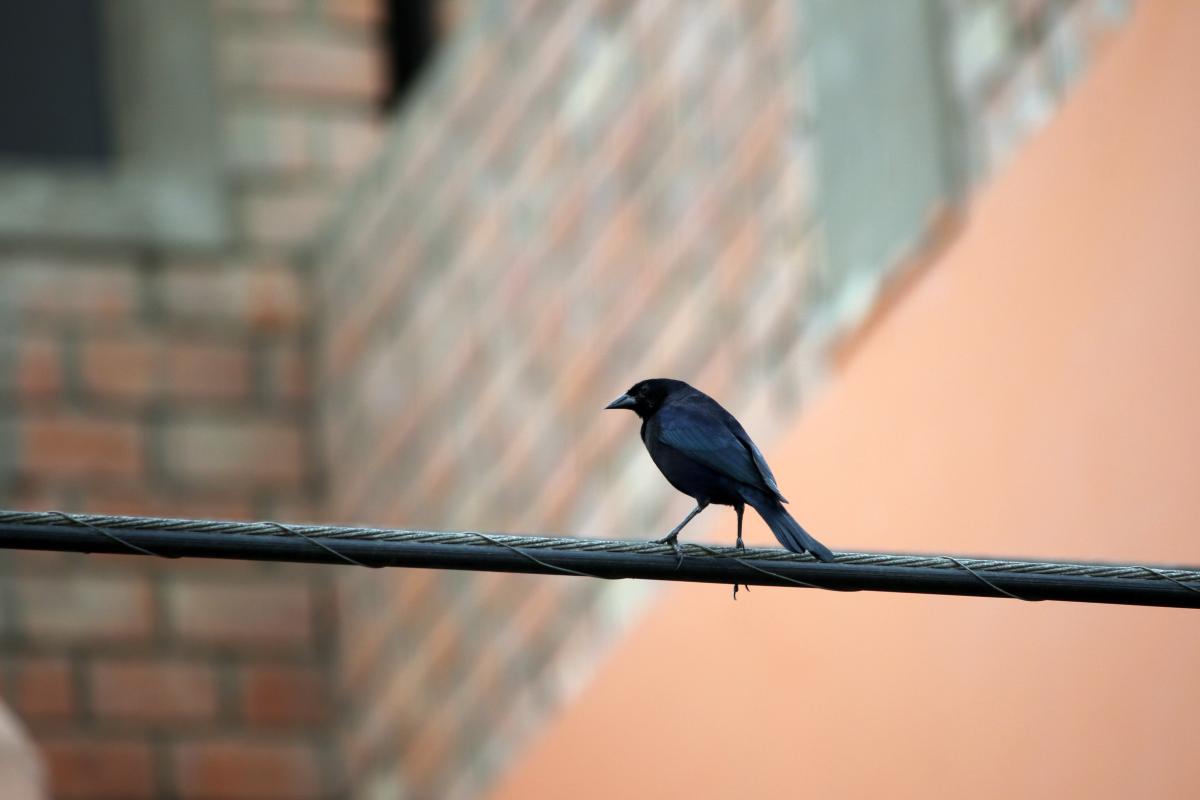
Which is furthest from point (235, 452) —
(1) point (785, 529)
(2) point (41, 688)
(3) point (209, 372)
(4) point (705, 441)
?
(1) point (785, 529)

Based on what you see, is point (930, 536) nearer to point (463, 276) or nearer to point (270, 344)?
point (463, 276)

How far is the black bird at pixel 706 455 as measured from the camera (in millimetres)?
5273

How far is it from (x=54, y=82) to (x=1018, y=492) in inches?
252

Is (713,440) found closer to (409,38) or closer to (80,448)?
(80,448)

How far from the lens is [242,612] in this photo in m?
11.3

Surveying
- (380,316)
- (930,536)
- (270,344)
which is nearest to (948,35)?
(930,536)

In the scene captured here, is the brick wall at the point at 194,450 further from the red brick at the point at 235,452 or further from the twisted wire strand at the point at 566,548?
the twisted wire strand at the point at 566,548

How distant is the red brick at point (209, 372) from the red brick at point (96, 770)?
1738mm

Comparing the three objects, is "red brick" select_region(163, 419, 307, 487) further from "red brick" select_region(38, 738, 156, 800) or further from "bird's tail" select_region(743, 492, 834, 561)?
"bird's tail" select_region(743, 492, 834, 561)

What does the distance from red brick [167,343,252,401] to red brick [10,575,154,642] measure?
975 millimetres

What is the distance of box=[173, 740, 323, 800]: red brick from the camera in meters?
11.0

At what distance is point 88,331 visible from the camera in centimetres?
1133

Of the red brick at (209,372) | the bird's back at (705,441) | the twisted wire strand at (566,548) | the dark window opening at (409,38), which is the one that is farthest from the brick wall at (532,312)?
the twisted wire strand at (566,548)

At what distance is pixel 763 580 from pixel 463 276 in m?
6.36
